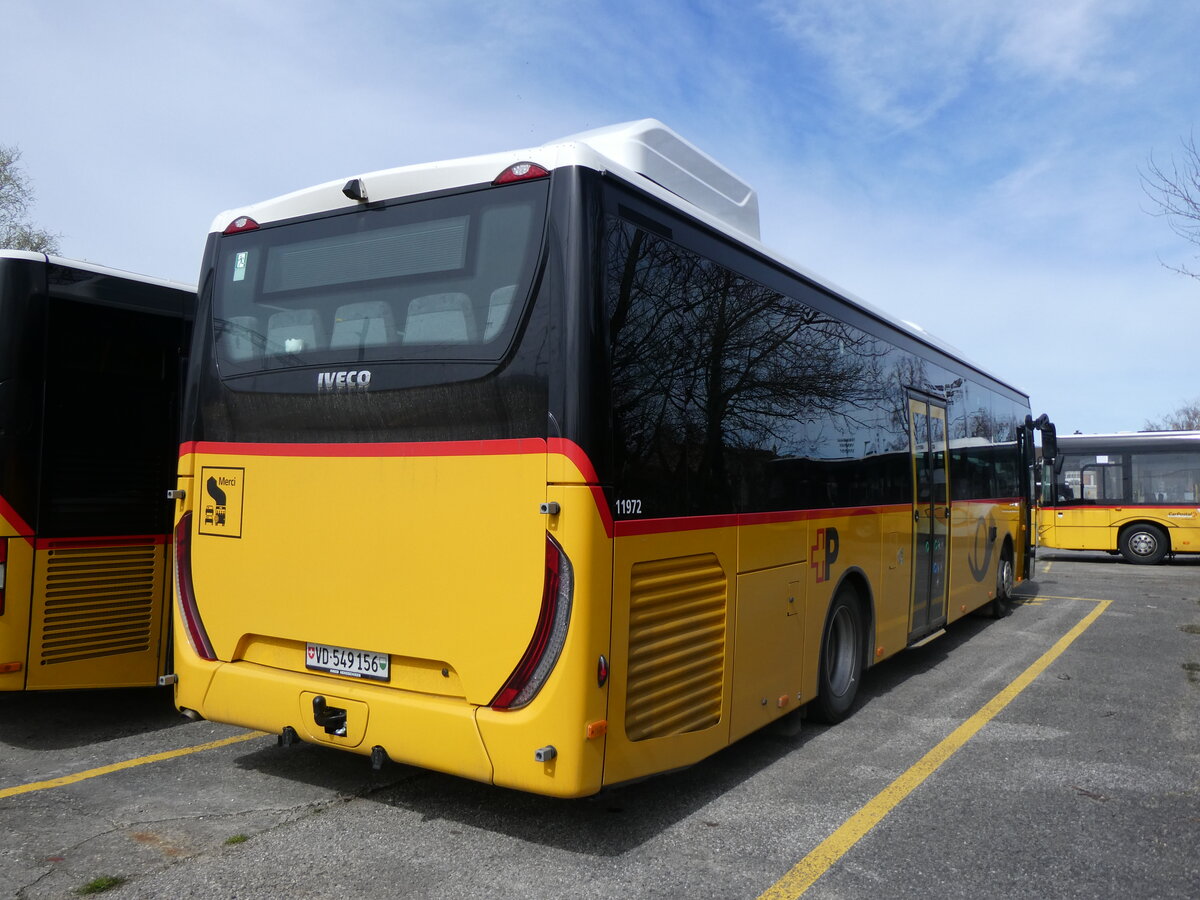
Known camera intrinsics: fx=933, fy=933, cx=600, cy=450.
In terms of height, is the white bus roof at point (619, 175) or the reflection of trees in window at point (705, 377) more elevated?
the white bus roof at point (619, 175)

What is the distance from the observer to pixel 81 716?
655 centimetres

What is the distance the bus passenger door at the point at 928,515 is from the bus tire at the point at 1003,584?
305 centimetres

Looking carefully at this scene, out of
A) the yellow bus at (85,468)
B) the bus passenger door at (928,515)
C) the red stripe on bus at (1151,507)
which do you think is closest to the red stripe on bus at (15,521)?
the yellow bus at (85,468)

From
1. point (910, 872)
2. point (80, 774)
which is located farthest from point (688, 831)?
point (80, 774)

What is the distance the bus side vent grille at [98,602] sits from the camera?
18.8 feet

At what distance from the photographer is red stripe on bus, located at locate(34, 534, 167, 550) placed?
18.7 feet

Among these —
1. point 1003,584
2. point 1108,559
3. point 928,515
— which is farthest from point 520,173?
point 1108,559

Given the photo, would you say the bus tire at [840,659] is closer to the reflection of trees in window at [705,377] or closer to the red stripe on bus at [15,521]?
the reflection of trees in window at [705,377]

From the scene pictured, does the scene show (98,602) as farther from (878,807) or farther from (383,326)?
(878,807)

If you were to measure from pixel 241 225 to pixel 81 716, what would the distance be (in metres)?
3.78

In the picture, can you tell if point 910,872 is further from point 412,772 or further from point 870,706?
point 870,706

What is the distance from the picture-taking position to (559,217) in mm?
4012

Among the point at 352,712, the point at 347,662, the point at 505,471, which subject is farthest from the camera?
the point at 347,662

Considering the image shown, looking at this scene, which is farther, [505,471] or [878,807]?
[878,807]
